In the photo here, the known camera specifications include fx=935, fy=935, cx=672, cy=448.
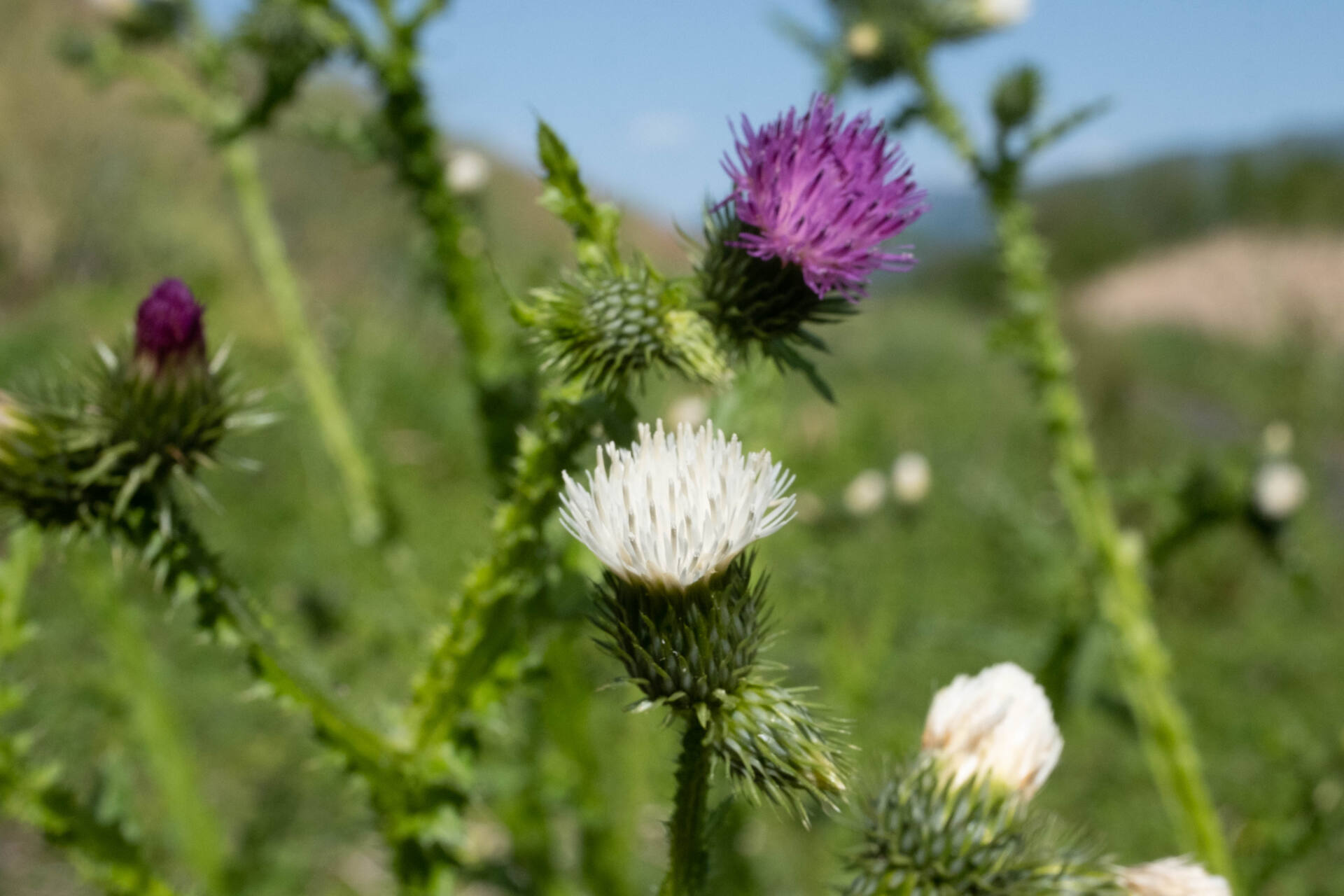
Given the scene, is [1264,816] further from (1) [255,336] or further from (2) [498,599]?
(1) [255,336]

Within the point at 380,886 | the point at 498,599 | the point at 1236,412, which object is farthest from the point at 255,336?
the point at 1236,412

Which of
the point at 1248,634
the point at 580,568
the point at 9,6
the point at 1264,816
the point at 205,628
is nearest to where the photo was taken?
the point at 205,628

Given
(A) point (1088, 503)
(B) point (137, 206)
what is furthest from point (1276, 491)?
(B) point (137, 206)

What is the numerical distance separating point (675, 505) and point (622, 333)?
37 centimetres

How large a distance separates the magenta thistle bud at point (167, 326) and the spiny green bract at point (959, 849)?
1280 millimetres

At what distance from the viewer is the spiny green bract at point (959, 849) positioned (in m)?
1.23

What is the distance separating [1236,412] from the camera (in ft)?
50.2

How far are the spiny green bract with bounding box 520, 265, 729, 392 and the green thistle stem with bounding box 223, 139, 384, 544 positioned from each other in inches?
67.7

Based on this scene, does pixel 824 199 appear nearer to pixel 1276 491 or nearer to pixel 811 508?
pixel 1276 491

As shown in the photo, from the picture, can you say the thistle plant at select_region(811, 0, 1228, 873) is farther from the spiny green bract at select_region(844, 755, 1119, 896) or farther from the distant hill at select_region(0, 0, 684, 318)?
the distant hill at select_region(0, 0, 684, 318)

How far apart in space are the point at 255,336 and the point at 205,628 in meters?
10.5

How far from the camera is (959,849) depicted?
1253 millimetres

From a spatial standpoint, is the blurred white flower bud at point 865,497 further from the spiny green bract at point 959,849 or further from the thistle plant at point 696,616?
the thistle plant at point 696,616

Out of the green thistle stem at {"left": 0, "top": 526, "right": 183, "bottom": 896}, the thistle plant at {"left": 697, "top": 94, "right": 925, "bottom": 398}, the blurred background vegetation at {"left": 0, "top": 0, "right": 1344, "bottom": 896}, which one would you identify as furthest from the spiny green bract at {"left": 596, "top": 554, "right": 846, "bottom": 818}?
the green thistle stem at {"left": 0, "top": 526, "right": 183, "bottom": 896}
